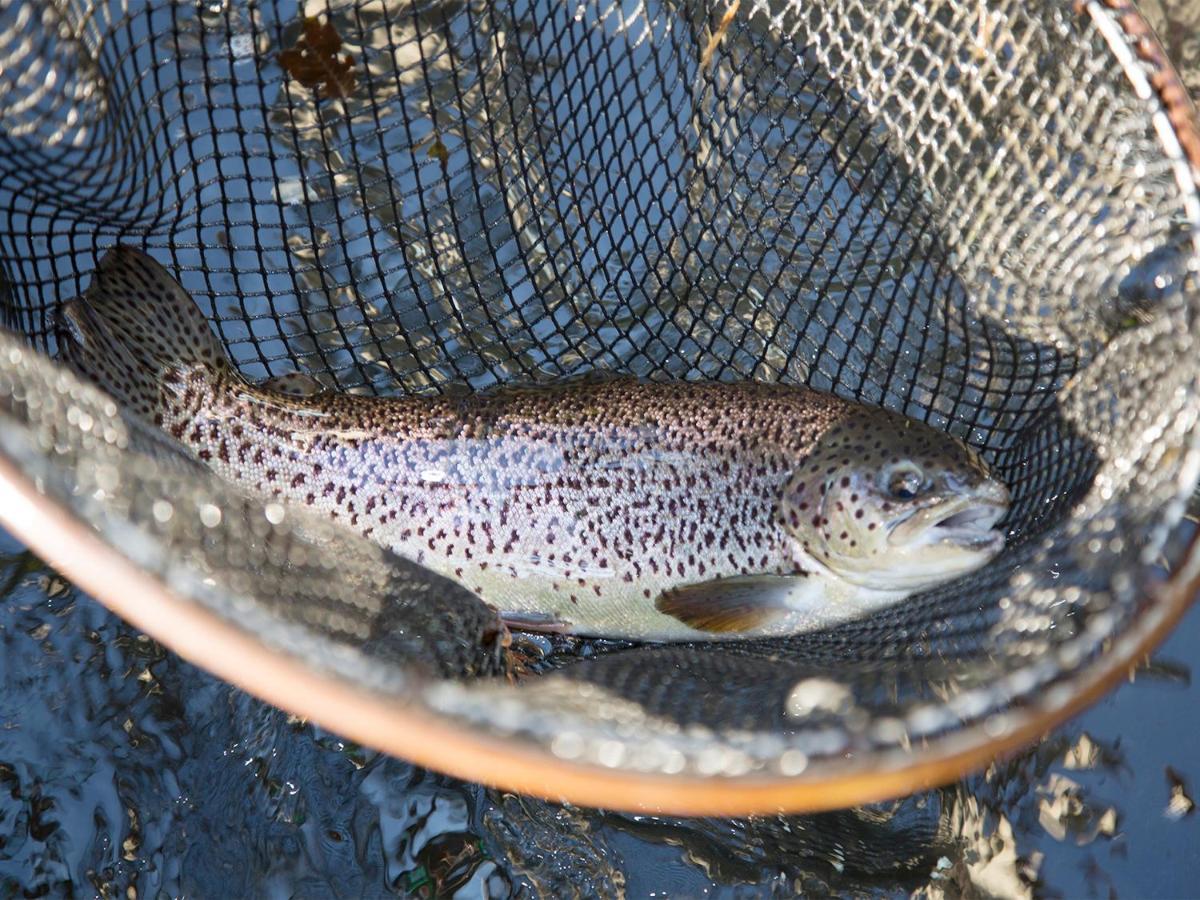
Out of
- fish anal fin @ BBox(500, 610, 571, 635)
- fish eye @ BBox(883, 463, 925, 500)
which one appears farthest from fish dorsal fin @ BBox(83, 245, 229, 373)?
fish eye @ BBox(883, 463, 925, 500)

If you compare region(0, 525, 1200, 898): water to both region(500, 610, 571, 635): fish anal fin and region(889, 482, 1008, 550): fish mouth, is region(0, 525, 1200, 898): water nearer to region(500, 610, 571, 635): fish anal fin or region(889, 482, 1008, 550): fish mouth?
region(500, 610, 571, 635): fish anal fin

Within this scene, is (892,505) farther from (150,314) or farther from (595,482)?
(150,314)

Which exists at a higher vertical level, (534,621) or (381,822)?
(534,621)

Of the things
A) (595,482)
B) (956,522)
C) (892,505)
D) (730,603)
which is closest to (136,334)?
(595,482)

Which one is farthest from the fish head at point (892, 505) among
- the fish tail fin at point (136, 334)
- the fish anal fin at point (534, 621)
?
the fish tail fin at point (136, 334)

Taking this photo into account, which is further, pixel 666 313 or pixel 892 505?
pixel 666 313

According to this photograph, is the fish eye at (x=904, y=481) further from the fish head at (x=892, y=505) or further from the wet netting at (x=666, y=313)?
the wet netting at (x=666, y=313)
